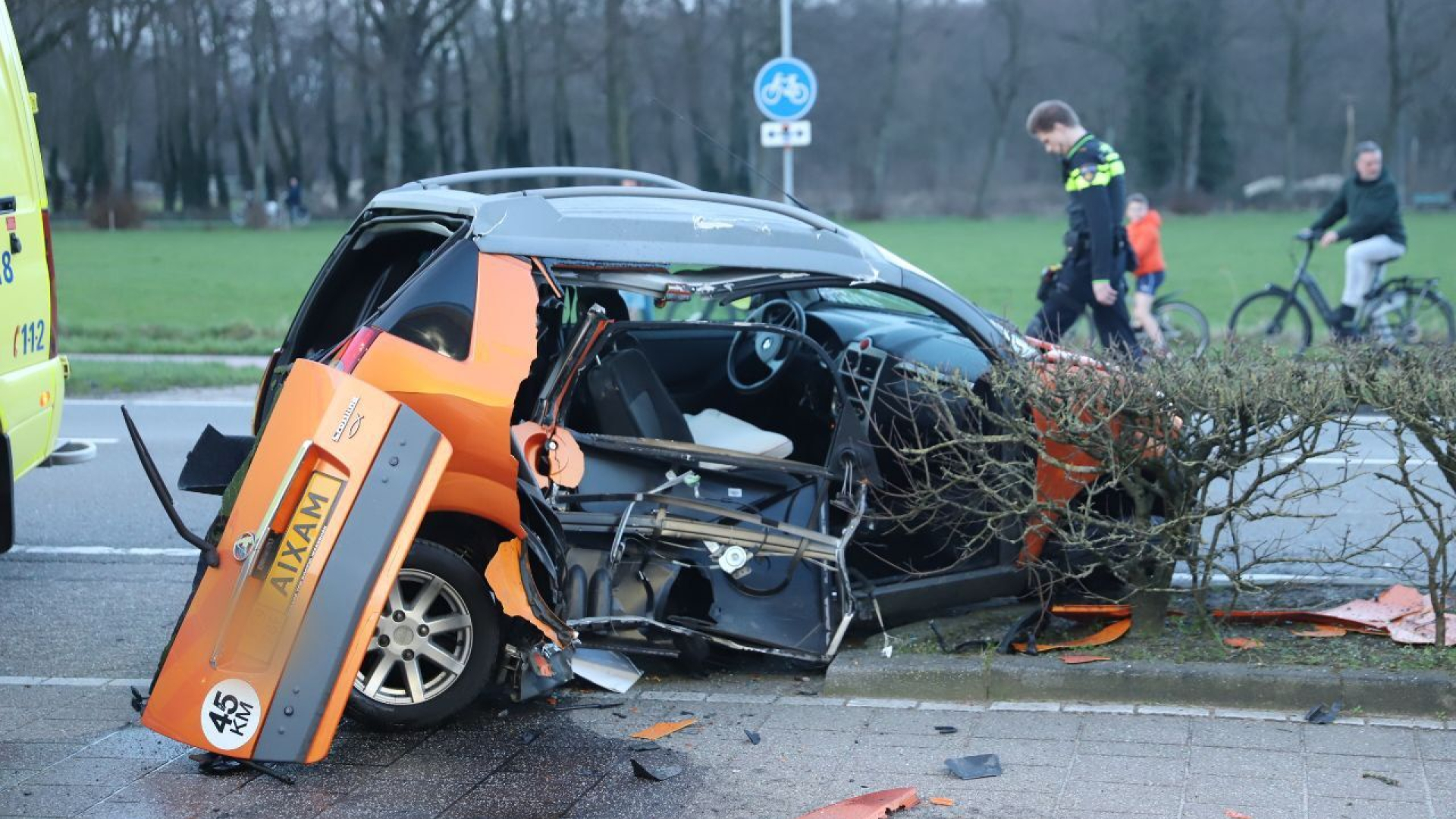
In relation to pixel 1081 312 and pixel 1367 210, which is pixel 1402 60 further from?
pixel 1081 312

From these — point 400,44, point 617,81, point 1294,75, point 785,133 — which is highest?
point 400,44

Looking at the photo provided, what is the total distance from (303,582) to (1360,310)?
11873 mm

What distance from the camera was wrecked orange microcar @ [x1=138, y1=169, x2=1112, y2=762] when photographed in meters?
4.09

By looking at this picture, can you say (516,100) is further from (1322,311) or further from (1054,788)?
(1054,788)

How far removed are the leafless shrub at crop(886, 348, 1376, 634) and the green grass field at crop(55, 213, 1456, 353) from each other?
133cm

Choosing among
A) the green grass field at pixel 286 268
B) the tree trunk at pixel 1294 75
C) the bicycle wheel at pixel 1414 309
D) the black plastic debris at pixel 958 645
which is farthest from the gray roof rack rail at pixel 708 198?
the tree trunk at pixel 1294 75

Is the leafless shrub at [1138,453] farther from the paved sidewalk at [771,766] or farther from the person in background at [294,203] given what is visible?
the person in background at [294,203]

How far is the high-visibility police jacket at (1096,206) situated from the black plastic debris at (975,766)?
193 inches

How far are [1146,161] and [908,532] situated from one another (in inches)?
2929

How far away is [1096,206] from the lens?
8.73 metres

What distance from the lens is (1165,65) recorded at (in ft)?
246

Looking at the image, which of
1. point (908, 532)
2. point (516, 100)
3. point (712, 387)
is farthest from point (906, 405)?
point (516, 100)

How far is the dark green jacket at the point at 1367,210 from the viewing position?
43.4 ft

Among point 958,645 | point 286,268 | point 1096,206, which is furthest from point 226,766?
point 286,268
